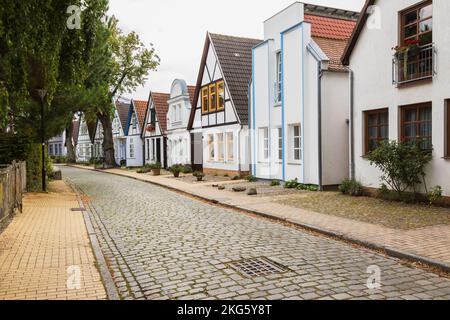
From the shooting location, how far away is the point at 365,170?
46.0ft

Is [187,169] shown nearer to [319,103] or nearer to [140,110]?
[319,103]

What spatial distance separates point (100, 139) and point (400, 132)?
146 ft

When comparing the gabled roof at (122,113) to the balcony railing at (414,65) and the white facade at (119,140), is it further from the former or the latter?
the balcony railing at (414,65)

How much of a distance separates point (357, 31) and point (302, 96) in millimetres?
3263

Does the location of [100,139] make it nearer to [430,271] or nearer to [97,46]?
[97,46]

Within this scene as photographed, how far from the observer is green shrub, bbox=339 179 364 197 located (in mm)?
13992

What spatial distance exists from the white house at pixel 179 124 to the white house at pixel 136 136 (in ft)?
26.5

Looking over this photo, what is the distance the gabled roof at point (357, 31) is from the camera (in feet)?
44.8

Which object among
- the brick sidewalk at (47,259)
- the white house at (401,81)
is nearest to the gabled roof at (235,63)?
the white house at (401,81)

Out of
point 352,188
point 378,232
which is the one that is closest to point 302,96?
point 352,188

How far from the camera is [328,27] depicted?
17.7 m

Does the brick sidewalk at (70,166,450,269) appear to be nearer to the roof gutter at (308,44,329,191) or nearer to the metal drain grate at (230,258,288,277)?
the metal drain grate at (230,258,288,277)
